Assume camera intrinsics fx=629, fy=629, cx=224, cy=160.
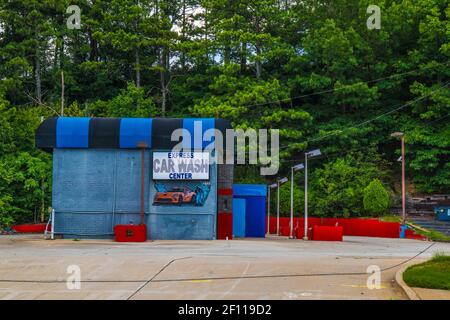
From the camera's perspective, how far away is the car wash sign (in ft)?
101

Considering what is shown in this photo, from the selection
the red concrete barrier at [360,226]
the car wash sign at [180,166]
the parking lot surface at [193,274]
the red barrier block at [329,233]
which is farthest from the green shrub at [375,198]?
the parking lot surface at [193,274]

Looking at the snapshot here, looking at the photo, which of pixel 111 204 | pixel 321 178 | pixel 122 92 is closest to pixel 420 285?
pixel 111 204

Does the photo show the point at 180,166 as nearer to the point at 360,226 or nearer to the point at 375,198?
the point at 360,226

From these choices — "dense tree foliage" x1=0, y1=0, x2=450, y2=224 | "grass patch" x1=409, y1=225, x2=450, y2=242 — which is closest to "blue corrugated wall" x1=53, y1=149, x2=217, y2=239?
"dense tree foliage" x1=0, y1=0, x2=450, y2=224

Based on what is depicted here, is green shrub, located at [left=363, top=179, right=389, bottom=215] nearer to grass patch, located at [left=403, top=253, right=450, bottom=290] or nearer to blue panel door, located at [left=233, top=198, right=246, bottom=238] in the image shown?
blue panel door, located at [left=233, top=198, right=246, bottom=238]

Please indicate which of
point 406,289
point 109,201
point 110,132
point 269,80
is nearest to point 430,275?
point 406,289

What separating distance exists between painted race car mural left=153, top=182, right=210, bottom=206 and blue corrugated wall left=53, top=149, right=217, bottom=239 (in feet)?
0.76

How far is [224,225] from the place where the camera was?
1282 inches

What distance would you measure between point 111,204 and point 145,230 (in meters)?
2.64

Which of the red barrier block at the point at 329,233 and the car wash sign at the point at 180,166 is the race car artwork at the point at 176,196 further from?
the red barrier block at the point at 329,233

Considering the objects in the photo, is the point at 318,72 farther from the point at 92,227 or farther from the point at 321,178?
the point at 92,227

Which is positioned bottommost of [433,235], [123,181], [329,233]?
[433,235]

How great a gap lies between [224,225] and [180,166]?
13.6 ft

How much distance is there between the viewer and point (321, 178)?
51.3 m
